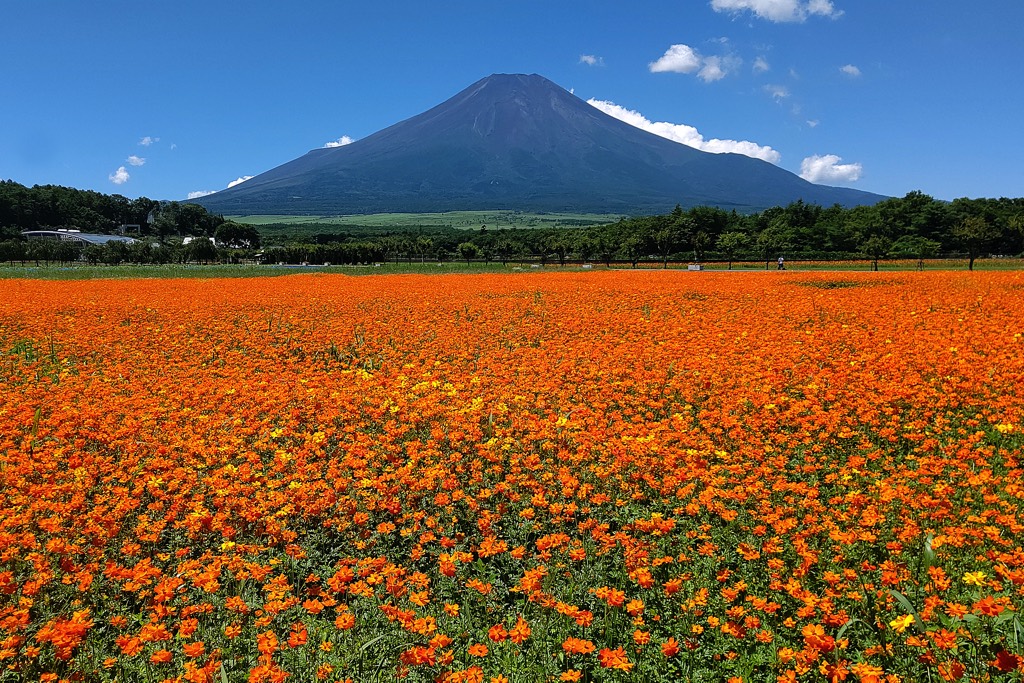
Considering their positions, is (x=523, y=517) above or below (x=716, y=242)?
below

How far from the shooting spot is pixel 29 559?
377 centimetres

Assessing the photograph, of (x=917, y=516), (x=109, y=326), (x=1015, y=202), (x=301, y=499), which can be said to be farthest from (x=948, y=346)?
(x=1015, y=202)

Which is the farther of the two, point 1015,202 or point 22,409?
point 1015,202

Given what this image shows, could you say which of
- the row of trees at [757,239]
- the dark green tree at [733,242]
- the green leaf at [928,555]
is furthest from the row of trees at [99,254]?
the green leaf at [928,555]

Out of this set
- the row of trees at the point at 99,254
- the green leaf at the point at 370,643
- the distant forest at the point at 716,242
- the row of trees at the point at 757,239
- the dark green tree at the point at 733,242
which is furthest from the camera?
the dark green tree at the point at 733,242

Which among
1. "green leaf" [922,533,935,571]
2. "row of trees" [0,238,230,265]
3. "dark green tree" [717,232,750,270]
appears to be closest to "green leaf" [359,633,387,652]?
"green leaf" [922,533,935,571]

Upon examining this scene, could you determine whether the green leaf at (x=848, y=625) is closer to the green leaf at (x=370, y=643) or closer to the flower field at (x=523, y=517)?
the flower field at (x=523, y=517)

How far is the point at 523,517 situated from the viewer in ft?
14.8

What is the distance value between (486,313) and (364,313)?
3343 millimetres

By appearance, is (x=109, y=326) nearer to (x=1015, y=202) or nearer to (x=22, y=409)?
(x=22, y=409)

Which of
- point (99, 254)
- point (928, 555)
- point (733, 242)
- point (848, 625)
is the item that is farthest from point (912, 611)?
point (99, 254)

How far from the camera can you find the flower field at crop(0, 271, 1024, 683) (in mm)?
3166

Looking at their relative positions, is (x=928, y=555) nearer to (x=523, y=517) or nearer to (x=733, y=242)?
(x=523, y=517)

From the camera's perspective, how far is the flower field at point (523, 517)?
3.17 m
